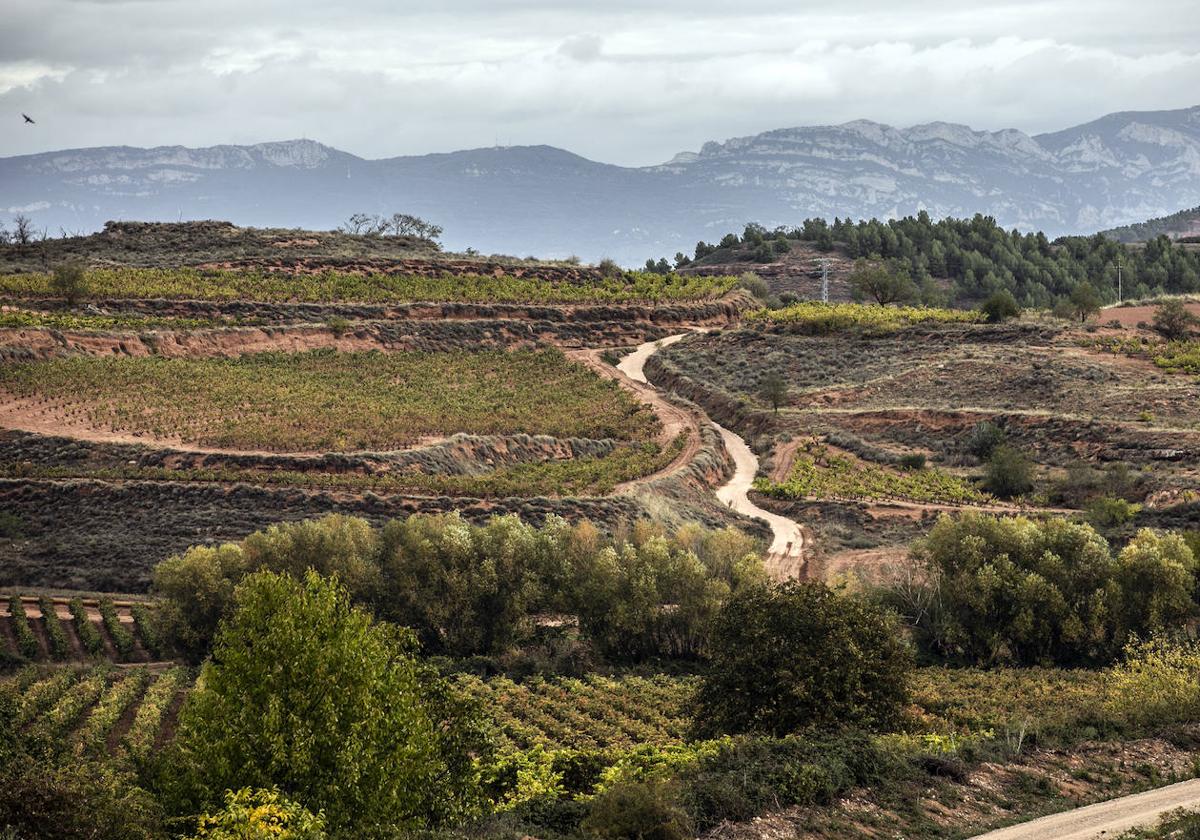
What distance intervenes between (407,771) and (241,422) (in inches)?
1687

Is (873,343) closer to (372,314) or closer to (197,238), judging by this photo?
(372,314)

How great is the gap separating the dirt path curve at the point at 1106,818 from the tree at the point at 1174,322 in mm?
63376

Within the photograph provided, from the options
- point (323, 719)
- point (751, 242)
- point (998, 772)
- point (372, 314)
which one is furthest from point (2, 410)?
point (751, 242)

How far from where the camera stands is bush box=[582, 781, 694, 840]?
2305 cm

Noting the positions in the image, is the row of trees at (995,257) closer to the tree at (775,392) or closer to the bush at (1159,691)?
the tree at (775,392)

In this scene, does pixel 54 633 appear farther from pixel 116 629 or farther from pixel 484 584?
pixel 484 584

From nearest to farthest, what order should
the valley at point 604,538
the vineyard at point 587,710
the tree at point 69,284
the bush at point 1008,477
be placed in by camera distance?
1. the valley at point 604,538
2. the vineyard at point 587,710
3. the bush at point 1008,477
4. the tree at point 69,284

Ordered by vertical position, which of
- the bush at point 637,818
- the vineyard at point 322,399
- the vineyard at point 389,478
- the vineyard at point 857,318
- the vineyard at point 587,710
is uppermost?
the vineyard at point 857,318

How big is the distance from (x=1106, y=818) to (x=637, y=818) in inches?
343

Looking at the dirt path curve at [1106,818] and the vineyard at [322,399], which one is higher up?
the vineyard at [322,399]

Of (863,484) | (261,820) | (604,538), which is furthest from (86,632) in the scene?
(863,484)

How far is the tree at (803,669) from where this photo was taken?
3169 cm

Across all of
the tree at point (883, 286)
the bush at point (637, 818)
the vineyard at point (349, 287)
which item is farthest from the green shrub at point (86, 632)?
the tree at point (883, 286)

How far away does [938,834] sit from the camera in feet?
80.8
